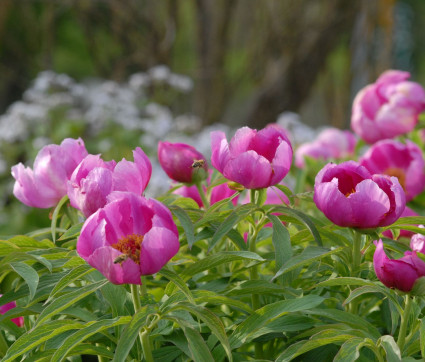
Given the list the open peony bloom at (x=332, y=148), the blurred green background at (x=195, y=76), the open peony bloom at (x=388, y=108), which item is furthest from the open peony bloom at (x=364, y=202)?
the blurred green background at (x=195, y=76)

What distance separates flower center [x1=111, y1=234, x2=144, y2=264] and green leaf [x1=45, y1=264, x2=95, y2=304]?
1.4 inches

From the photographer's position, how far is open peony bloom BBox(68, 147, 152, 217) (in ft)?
2.38

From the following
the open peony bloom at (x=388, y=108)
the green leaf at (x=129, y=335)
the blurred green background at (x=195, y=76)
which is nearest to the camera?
the green leaf at (x=129, y=335)

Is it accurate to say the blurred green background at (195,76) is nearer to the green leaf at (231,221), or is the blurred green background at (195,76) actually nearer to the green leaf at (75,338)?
the green leaf at (231,221)

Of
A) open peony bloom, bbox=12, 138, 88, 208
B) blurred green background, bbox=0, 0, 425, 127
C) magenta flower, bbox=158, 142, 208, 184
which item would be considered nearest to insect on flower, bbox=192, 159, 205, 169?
magenta flower, bbox=158, 142, 208, 184

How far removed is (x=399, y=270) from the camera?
0.68 m

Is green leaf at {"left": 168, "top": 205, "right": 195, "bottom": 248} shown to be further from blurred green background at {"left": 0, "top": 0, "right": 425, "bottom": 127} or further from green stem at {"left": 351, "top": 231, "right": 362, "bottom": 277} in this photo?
blurred green background at {"left": 0, "top": 0, "right": 425, "bottom": 127}

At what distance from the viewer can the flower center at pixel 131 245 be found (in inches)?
26.8

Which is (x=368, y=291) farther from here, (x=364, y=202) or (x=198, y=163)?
(x=198, y=163)

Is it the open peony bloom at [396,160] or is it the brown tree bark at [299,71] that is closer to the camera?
the open peony bloom at [396,160]

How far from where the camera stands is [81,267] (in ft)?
2.28

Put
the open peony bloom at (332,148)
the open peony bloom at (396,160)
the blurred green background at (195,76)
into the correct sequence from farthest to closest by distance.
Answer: the blurred green background at (195,76) < the open peony bloom at (332,148) < the open peony bloom at (396,160)

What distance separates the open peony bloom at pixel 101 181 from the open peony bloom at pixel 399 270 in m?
0.27

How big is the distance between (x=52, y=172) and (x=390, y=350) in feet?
1.53
